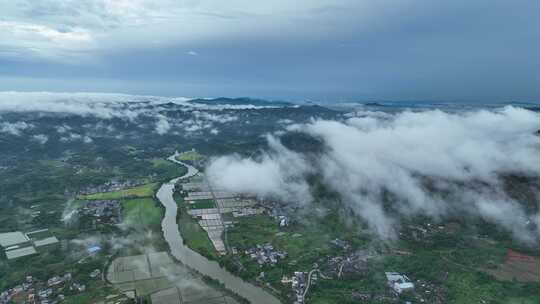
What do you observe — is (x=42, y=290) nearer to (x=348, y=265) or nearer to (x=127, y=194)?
(x=348, y=265)

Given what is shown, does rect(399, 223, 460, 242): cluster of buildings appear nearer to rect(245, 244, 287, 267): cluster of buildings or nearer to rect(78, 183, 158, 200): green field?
rect(245, 244, 287, 267): cluster of buildings

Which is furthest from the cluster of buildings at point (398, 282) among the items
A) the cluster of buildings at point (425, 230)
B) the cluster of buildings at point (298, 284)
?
the cluster of buildings at point (425, 230)

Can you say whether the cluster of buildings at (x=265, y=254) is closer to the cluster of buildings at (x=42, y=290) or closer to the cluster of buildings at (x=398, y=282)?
the cluster of buildings at (x=398, y=282)

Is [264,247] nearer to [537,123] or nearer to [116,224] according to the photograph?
[116,224]

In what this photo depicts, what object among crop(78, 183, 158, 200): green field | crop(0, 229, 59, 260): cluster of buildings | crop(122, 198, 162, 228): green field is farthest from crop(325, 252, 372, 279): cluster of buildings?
crop(78, 183, 158, 200): green field

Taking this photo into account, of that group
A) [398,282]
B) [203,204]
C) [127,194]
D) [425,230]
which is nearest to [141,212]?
[203,204]

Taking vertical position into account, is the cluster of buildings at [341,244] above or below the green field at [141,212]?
below

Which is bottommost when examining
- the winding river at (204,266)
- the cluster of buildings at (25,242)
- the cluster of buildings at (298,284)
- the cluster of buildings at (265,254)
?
the winding river at (204,266)

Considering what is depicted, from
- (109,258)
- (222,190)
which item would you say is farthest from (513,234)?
(109,258)
